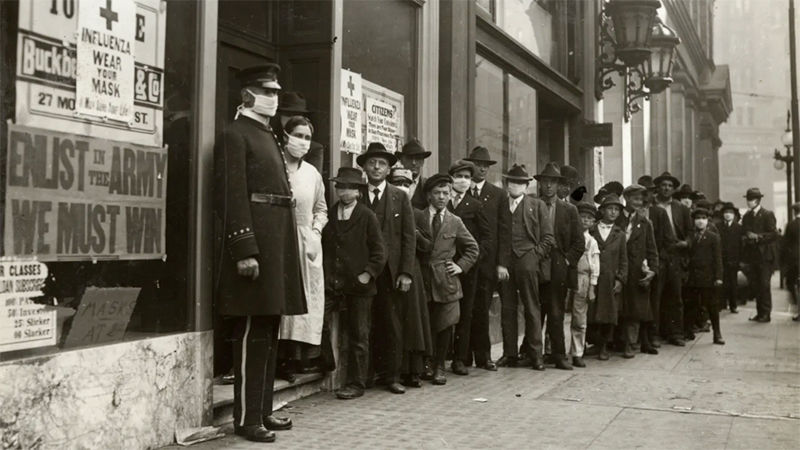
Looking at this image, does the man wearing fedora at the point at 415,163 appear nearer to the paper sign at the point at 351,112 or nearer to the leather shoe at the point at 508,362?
the paper sign at the point at 351,112

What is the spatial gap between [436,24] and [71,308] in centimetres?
612

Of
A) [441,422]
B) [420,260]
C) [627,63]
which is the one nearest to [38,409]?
[441,422]

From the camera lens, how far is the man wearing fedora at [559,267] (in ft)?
29.9

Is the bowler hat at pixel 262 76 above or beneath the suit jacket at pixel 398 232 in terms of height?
above

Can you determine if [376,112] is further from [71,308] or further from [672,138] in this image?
[672,138]

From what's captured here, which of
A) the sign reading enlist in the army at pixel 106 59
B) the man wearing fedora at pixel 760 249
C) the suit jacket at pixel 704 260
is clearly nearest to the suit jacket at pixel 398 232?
the sign reading enlist in the army at pixel 106 59

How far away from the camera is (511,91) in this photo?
509 inches

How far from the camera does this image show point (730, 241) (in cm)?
1572

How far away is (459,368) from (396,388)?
1.27 meters

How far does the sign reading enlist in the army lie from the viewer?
494 cm

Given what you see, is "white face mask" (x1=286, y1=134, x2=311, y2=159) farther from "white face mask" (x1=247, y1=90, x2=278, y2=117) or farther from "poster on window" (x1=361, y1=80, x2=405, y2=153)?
"poster on window" (x1=361, y1=80, x2=405, y2=153)

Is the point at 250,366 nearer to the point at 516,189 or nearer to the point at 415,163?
the point at 415,163

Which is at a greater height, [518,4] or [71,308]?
[518,4]

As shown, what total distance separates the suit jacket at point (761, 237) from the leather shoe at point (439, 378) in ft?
30.0
